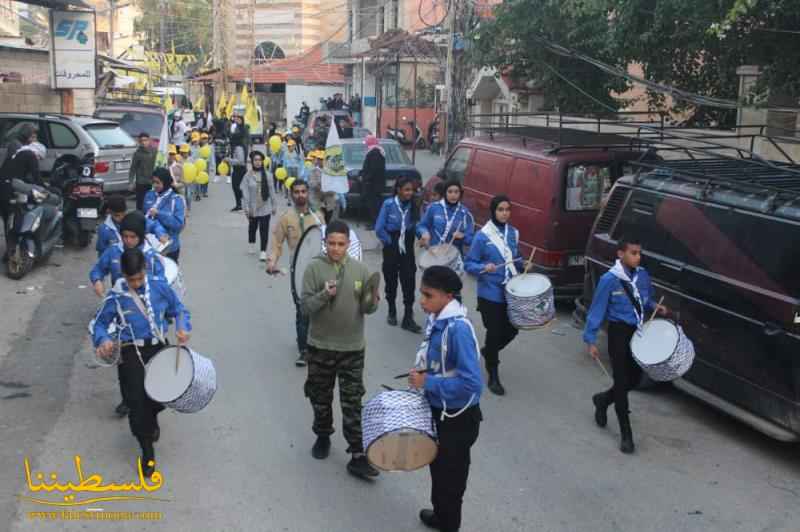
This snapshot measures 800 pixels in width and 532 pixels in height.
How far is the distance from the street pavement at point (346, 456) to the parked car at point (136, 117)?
12454 mm

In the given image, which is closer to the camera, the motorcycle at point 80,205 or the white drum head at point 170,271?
the white drum head at point 170,271

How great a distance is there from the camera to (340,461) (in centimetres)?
625

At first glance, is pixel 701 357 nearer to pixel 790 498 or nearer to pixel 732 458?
pixel 732 458

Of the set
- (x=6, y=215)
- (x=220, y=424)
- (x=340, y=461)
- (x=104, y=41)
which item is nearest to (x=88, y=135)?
(x=6, y=215)

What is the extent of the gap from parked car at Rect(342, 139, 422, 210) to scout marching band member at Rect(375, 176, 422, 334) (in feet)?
22.5

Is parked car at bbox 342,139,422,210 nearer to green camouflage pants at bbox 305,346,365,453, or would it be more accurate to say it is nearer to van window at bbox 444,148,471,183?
van window at bbox 444,148,471,183

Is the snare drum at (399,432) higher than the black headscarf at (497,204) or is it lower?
lower

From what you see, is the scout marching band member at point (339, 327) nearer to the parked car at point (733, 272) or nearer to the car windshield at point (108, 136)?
the parked car at point (733, 272)

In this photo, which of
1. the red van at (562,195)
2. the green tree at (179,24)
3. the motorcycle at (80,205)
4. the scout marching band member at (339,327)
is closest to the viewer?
the scout marching band member at (339,327)

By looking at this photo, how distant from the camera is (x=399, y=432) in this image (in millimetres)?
4625

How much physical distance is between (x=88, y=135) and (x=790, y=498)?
1404cm

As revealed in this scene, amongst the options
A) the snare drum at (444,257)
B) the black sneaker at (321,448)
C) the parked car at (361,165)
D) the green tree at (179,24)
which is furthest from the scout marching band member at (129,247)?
the green tree at (179,24)

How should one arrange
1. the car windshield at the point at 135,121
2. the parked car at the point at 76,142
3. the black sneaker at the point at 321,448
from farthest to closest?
the car windshield at the point at 135,121 → the parked car at the point at 76,142 → the black sneaker at the point at 321,448

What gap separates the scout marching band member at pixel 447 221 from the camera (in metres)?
9.20
